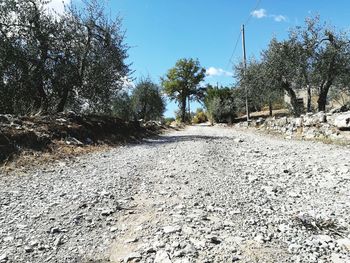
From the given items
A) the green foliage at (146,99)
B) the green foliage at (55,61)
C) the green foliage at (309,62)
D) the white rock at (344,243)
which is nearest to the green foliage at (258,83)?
the green foliage at (309,62)

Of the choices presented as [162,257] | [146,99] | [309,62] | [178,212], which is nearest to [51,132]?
[178,212]

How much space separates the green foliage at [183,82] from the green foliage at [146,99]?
22088 millimetres

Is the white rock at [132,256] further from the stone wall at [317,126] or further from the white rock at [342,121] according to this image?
the white rock at [342,121]

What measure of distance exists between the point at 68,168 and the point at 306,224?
5.98 m

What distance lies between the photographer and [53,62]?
645 inches

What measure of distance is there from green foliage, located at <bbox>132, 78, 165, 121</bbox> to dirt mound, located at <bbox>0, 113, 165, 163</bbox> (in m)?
25.3

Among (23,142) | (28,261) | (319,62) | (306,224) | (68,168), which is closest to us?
(28,261)

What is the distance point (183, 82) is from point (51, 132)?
57644mm

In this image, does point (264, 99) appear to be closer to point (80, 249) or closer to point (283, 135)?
point (283, 135)

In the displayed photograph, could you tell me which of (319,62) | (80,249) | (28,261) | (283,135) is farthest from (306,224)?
(319,62)

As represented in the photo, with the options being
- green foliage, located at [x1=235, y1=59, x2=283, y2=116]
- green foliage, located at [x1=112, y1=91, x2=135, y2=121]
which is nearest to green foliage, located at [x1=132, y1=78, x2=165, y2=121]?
green foliage, located at [x1=112, y1=91, x2=135, y2=121]

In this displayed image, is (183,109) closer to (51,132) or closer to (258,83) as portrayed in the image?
(258,83)

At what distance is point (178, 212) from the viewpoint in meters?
5.31

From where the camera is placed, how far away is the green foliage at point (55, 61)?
596 inches
